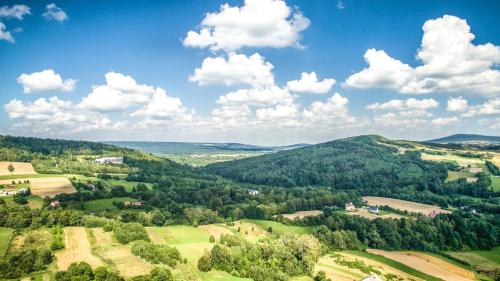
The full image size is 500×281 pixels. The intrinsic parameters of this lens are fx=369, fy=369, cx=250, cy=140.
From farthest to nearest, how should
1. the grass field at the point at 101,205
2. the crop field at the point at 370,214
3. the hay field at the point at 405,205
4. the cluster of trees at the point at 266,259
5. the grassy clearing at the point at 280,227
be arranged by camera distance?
the hay field at the point at 405,205
the crop field at the point at 370,214
the grass field at the point at 101,205
the grassy clearing at the point at 280,227
the cluster of trees at the point at 266,259

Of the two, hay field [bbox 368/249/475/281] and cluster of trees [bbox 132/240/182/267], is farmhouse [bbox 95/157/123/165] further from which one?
hay field [bbox 368/249/475/281]

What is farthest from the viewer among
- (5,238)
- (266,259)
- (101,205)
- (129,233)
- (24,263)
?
(101,205)

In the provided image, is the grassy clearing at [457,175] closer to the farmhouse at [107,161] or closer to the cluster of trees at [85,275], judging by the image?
the cluster of trees at [85,275]

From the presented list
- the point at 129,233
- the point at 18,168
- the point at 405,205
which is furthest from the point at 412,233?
the point at 18,168

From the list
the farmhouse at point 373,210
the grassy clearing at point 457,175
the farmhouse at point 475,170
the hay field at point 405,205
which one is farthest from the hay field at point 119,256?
the farmhouse at point 475,170

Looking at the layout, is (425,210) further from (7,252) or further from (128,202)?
(7,252)

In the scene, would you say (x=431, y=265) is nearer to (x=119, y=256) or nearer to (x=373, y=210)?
(x=373, y=210)
